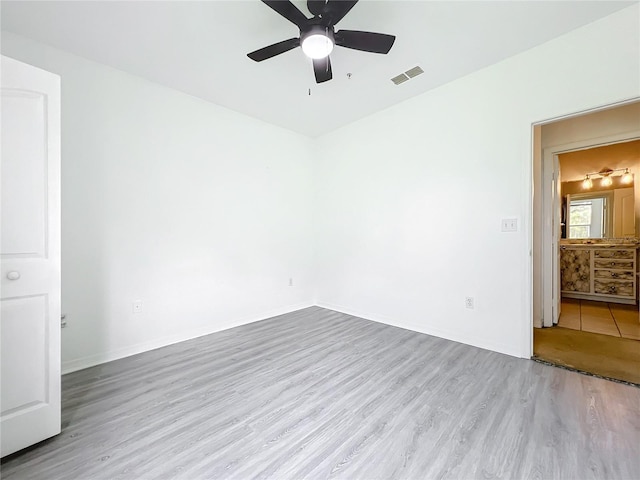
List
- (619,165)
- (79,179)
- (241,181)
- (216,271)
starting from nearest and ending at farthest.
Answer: (79,179), (216,271), (241,181), (619,165)

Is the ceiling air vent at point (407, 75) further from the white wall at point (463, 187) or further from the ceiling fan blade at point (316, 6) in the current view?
the ceiling fan blade at point (316, 6)

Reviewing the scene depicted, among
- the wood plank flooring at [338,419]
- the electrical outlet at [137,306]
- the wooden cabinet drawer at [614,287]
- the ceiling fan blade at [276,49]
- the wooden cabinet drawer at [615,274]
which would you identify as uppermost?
the ceiling fan blade at [276,49]

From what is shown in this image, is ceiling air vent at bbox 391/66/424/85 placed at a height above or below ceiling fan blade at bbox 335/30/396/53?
above

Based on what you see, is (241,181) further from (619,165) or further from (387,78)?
(619,165)

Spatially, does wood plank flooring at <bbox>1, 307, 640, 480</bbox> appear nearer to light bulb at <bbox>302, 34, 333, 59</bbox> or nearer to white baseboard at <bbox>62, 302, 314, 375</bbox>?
white baseboard at <bbox>62, 302, 314, 375</bbox>

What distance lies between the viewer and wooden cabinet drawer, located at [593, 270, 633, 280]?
4340mm

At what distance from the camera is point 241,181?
3.43 metres

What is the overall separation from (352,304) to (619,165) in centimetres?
505

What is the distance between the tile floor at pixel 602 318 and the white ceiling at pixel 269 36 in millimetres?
3164

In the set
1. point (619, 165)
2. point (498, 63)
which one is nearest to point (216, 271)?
point (498, 63)

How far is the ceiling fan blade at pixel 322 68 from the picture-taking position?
1971 millimetres

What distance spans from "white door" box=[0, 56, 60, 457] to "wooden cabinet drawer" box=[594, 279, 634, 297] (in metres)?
6.99

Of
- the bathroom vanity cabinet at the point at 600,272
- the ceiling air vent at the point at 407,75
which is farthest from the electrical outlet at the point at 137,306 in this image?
the bathroom vanity cabinet at the point at 600,272

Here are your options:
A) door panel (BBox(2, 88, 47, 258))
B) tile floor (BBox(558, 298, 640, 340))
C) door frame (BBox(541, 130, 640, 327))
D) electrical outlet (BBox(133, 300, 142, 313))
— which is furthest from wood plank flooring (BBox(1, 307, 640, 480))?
tile floor (BBox(558, 298, 640, 340))
